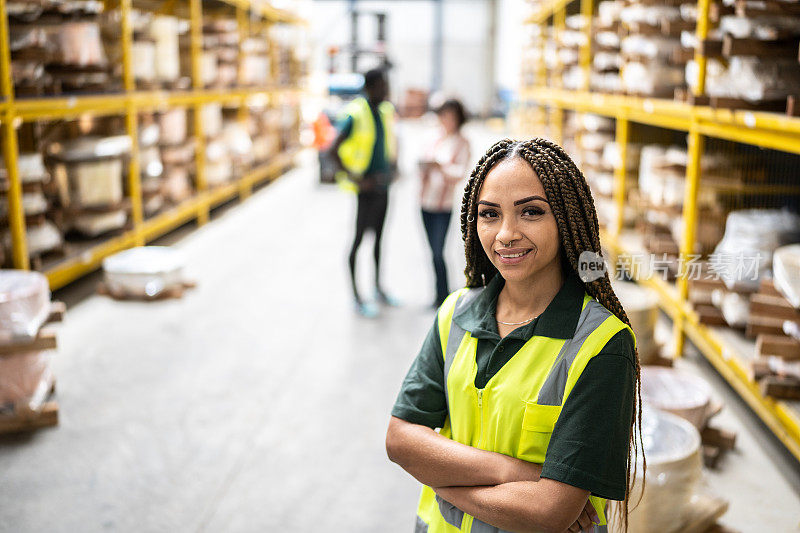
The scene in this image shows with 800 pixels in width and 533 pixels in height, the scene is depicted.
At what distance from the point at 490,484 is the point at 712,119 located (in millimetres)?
3797

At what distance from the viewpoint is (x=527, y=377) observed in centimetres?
156

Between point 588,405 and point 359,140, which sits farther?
point 359,140

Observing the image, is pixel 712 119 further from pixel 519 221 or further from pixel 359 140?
pixel 519 221

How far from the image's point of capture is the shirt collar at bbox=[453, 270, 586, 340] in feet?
5.16

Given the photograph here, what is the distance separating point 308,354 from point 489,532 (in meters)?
3.95

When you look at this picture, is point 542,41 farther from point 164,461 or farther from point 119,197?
point 164,461

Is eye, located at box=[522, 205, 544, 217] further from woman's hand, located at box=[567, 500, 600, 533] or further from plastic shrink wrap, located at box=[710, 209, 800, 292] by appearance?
plastic shrink wrap, located at box=[710, 209, 800, 292]

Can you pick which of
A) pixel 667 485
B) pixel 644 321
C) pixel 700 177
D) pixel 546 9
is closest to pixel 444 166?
pixel 700 177

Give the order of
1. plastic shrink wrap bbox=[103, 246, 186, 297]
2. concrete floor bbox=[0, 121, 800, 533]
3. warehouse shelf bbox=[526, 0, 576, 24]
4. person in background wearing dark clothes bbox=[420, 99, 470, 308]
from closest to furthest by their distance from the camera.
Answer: concrete floor bbox=[0, 121, 800, 533], person in background wearing dark clothes bbox=[420, 99, 470, 308], plastic shrink wrap bbox=[103, 246, 186, 297], warehouse shelf bbox=[526, 0, 576, 24]

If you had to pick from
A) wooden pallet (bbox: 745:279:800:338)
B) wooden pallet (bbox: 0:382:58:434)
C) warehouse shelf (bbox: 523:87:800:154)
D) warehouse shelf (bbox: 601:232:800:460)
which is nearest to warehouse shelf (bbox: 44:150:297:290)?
wooden pallet (bbox: 0:382:58:434)

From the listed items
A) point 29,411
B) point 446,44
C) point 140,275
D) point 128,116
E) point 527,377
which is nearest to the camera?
point 527,377

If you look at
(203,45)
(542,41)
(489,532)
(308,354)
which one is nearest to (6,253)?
(308,354)

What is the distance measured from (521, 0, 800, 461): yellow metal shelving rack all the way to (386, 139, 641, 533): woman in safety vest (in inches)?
92.6

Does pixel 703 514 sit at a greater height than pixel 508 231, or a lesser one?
lesser
